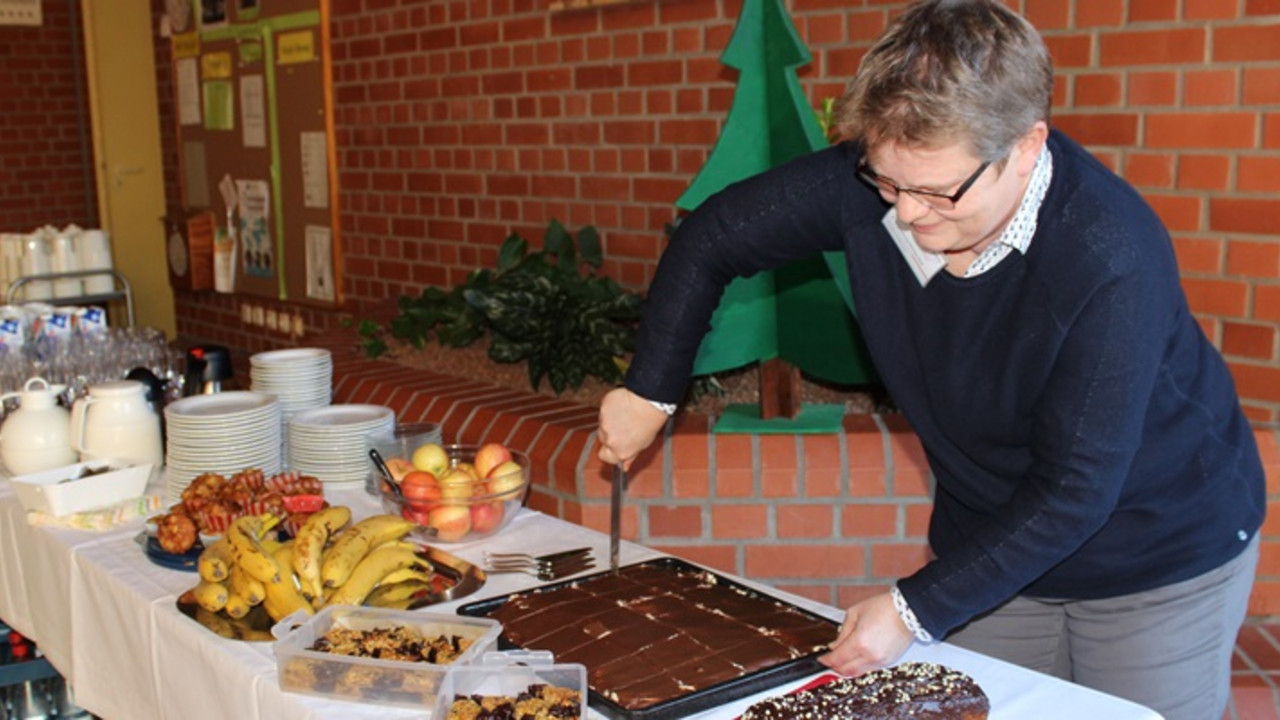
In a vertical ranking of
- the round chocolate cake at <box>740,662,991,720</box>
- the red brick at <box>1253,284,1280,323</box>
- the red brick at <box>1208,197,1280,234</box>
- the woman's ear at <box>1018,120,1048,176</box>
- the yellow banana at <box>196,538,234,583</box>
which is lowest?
the round chocolate cake at <box>740,662,991,720</box>

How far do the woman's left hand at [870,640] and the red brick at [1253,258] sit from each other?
155 centimetres

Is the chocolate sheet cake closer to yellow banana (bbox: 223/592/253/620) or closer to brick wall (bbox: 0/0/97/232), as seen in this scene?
yellow banana (bbox: 223/592/253/620)

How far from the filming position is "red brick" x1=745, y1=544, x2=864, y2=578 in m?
2.87

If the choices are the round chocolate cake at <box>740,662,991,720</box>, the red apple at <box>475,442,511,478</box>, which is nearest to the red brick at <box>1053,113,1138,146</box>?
the red apple at <box>475,442,511,478</box>

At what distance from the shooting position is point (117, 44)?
21.8 ft

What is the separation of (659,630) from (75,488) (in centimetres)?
126

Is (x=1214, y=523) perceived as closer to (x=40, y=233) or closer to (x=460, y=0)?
(x=460, y=0)

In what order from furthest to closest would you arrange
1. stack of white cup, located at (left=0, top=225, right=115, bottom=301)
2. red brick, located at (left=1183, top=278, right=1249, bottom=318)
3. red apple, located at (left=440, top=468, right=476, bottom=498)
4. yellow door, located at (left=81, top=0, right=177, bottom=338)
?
yellow door, located at (left=81, top=0, right=177, bottom=338) < stack of white cup, located at (left=0, top=225, right=115, bottom=301) < red brick, located at (left=1183, top=278, right=1249, bottom=318) < red apple, located at (left=440, top=468, right=476, bottom=498)

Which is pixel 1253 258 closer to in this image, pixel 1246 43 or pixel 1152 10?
pixel 1246 43

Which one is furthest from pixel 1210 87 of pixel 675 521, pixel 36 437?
pixel 36 437

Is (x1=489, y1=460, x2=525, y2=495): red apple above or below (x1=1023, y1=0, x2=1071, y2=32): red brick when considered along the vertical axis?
below

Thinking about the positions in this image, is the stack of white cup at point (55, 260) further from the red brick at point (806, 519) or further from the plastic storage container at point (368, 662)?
the plastic storage container at point (368, 662)

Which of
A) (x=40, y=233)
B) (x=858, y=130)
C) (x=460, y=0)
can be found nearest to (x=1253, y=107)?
(x=858, y=130)

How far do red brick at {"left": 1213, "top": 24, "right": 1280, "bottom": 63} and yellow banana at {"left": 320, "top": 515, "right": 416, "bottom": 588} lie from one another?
75.9 inches
